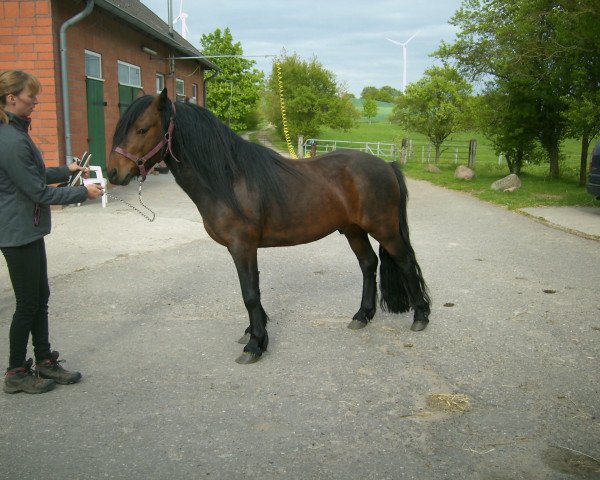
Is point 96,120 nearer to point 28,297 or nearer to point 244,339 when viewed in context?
point 244,339

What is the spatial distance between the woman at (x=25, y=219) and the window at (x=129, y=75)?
11.5m

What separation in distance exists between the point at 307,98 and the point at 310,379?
1497 inches

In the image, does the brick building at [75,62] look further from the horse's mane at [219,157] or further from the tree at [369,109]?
the tree at [369,109]

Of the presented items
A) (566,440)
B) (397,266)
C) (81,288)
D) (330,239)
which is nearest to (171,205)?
(330,239)

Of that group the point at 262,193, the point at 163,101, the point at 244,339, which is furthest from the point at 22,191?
the point at 244,339

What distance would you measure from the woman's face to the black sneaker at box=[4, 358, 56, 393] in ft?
5.22

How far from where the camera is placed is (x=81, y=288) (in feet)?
18.1

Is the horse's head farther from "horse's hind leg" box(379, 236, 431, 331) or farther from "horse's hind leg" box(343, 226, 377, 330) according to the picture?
"horse's hind leg" box(379, 236, 431, 331)

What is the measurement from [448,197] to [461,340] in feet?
33.6

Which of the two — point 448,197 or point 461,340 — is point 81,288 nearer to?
point 461,340

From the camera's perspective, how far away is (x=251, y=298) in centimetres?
384

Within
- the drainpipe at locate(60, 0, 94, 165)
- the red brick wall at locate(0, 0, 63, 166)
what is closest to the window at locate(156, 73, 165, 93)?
the drainpipe at locate(60, 0, 94, 165)

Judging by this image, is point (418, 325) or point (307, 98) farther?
point (307, 98)

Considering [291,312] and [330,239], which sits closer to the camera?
[291,312]
